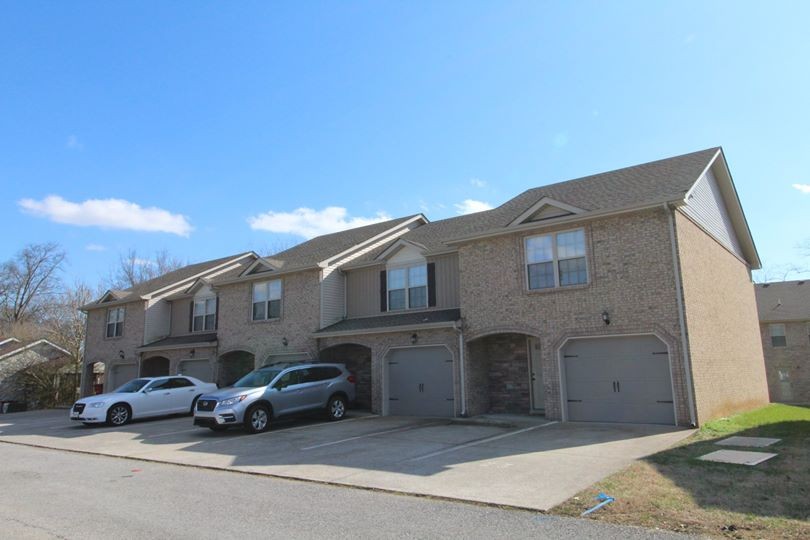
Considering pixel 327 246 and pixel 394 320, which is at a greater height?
pixel 327 246

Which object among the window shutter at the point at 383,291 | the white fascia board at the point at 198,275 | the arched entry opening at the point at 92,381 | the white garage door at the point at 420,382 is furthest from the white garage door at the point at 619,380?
the arched entry opening at the point at 92,381

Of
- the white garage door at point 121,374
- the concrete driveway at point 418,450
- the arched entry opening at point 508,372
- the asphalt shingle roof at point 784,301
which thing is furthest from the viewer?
the asphalt shingle roof at point 784,301

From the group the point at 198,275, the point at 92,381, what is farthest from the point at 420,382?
the point at 92,381

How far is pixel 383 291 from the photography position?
66.2ft

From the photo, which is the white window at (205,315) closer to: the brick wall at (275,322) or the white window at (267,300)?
the brick wall at (275,322)

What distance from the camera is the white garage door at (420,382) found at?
17000mm

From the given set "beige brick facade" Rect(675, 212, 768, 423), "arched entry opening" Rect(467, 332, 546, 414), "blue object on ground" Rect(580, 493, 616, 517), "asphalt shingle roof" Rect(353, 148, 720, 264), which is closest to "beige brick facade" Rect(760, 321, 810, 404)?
"beige brick facade" Rect(675, 212, 768, 423)

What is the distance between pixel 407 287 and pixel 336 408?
4.93m

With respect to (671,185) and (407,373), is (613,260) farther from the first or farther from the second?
(407,373)

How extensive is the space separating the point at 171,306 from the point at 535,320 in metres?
20.0

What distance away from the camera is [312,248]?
24.5 m

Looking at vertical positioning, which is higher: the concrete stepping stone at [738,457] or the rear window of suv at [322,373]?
the rear window of suv at [322,373]

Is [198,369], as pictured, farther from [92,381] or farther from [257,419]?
[257,419]

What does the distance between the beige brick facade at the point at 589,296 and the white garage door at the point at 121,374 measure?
19175 millimetres
